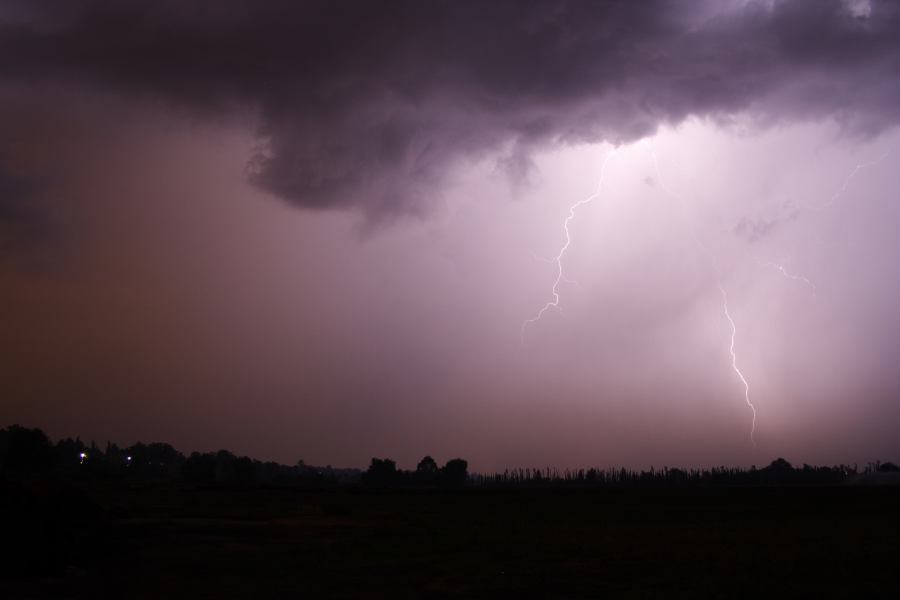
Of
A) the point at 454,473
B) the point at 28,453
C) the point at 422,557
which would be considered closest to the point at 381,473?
the point at 454,473

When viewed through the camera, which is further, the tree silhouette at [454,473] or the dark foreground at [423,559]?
the tree silhouette at [454,473]

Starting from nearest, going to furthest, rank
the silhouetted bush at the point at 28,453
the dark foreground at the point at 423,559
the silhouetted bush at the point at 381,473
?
the dark foreground at the point at 423,559, the silhouetted bush at the point at 28,453, the silhouetted bush at the point at 381,473

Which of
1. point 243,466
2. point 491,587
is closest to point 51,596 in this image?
point 491,587

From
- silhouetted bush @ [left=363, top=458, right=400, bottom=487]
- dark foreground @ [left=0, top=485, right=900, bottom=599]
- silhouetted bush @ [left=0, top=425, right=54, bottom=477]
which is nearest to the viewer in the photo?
dark foreground @ [left=0, top=485, right=900, bottom=599]

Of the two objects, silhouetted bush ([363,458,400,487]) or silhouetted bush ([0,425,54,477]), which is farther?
silhouetted bush ([363,458,400,487])

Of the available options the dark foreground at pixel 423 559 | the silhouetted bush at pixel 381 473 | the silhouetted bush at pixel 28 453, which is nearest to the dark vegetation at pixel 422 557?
the dark foreground at pixel 423 559

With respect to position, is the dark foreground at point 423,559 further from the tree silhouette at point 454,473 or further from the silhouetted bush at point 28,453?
the tree silhouette at point 454,473

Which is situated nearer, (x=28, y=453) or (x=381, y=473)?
(x=28, y=453)

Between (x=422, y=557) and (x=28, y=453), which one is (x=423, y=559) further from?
(x=28, y=453)

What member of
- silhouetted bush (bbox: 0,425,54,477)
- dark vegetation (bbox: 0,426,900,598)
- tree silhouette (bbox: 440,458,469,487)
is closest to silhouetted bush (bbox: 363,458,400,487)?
tree silhouette (bbox: 440,458,469,487)

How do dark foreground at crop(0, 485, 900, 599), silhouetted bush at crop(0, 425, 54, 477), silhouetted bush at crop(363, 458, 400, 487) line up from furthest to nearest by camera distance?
silhouetted bush at crop(363, 458, 400, 487) < silhouetted bush at crop(0, 425, 54, 477) < dark foreground at crop(0, 485, 900, 599)

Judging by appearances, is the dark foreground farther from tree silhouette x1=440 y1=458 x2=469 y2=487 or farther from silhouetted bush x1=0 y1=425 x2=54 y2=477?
tree silhouette x1=440 y1=458 x2=469 y2=487

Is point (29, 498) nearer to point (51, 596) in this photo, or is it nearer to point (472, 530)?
point (51, 596)

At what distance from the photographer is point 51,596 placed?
17844mm
